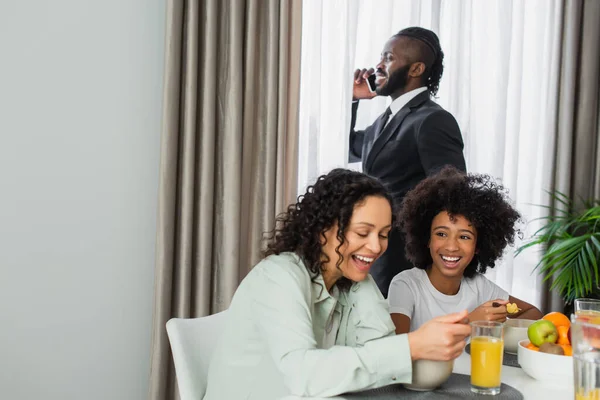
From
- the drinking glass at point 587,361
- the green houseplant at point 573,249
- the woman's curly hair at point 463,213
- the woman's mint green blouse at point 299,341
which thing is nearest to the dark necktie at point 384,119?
the woman's curly hair at point 463,213

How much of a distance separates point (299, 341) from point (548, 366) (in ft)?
1.66

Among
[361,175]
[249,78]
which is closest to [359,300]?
[361,175]

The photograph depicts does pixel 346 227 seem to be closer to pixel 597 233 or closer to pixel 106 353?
pixel 106 353

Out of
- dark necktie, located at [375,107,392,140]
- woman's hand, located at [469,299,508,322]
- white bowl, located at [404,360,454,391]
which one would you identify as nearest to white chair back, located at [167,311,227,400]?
white bowl, located at [404,360,454,391]

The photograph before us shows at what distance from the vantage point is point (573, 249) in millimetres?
2664

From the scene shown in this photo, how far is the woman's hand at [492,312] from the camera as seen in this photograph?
5.68 feet

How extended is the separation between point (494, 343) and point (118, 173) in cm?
169

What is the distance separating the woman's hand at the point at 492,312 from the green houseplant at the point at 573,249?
101 cm

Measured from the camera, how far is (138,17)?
250 cm

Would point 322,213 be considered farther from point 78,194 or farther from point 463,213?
point 78,194

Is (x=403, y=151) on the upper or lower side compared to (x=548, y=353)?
upper

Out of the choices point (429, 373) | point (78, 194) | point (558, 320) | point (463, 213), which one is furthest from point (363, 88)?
point (429, 373)

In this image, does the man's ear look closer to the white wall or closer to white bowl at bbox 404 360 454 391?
the white wall

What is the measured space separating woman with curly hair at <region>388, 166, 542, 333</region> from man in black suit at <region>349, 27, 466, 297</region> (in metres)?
0.55
